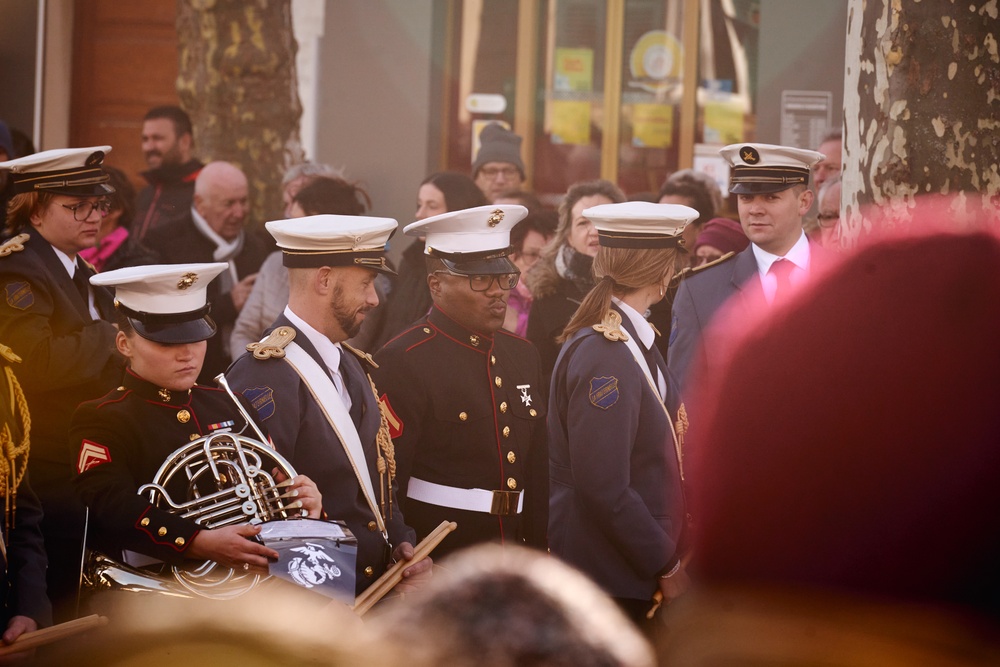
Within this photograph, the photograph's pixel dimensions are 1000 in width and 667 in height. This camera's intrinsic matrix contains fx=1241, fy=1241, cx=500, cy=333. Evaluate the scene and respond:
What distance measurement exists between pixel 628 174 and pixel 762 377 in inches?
363

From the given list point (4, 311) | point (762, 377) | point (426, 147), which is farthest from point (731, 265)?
point (426, 147)

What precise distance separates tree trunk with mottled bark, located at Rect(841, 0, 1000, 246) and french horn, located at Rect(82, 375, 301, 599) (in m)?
1.75

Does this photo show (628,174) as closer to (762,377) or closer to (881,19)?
(881,19)

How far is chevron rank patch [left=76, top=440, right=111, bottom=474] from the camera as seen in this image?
→ 2.93 metres

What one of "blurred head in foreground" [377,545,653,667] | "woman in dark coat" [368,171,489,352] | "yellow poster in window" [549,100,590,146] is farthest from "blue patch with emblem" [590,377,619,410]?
"yellow poster in window" [549,100,590,146]

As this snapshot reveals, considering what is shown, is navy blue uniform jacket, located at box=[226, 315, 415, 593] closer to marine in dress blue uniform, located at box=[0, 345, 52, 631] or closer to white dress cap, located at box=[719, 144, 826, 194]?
marine in dress blue uniform, located at box=[0, 345, 52, 631]

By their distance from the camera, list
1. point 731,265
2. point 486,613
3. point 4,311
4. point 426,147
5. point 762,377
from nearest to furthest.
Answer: point 486,613 → point 762,377 → point 4,311 → point 731,265 → point 426,147

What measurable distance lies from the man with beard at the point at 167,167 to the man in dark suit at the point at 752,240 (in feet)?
10.5

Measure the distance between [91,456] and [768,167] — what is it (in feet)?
7.66

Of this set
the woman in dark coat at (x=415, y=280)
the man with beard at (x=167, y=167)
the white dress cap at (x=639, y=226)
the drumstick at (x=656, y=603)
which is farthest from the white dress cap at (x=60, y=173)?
the man with beard at (x=167, y=167)

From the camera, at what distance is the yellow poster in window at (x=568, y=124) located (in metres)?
10.1

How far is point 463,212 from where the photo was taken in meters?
3.94

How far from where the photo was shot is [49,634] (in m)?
2.87

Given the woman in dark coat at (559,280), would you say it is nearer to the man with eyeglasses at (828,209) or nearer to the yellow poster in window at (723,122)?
the man with eyeglasses at (828,209)
